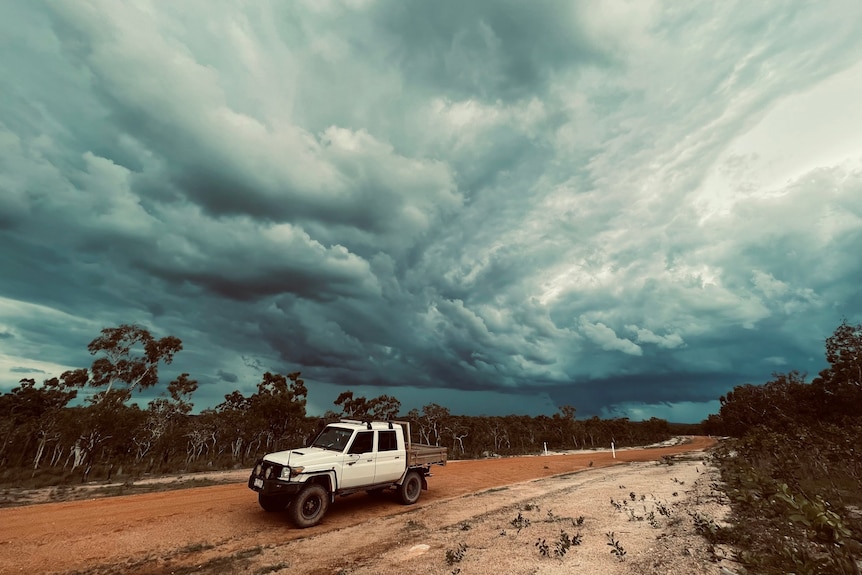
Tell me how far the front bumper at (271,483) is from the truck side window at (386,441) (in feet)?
8.95

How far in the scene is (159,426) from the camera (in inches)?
1644

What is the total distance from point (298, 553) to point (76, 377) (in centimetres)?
5051

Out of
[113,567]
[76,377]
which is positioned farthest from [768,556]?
[76,377]

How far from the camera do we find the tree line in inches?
1264

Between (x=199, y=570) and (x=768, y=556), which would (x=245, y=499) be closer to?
(x=199, y=570)

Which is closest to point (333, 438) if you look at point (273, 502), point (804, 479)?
point (273, 502)

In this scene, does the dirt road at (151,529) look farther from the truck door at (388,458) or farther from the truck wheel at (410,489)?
the truck door at (388,458)

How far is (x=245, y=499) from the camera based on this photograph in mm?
13414

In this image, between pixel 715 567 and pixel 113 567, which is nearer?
pixel 715 567

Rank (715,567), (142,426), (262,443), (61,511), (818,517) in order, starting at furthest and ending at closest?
1. (262,443)
2. (142,426)
3. (61,511)
4. (715,567)
5. (818,517)

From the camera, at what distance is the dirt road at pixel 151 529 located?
775 cm

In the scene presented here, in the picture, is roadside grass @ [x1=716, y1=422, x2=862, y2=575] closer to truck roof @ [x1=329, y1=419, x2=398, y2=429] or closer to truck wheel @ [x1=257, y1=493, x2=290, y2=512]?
truck roof @ [x1=329, y1=419, x2=398, y2=429]

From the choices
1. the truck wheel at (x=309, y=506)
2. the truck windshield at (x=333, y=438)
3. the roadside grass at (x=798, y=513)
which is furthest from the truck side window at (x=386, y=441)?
Result: the roadside grass at (x=798, y=513)

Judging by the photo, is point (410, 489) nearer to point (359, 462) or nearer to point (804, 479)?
point (359, 462)
